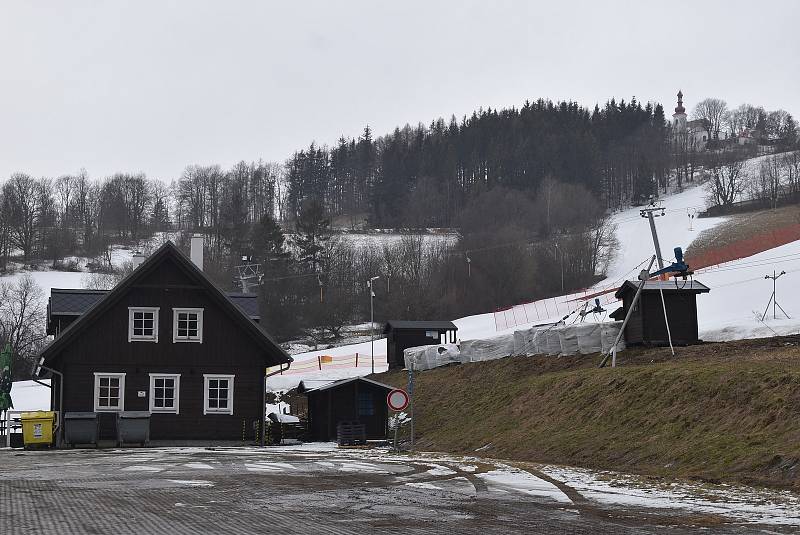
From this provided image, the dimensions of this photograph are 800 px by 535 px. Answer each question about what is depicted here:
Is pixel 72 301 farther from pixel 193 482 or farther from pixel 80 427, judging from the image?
pixel 193 482

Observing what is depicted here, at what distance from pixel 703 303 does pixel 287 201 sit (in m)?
119

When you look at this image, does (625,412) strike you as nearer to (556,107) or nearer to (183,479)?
(183,479)

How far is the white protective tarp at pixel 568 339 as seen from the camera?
40.8 m

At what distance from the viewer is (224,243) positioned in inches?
4633

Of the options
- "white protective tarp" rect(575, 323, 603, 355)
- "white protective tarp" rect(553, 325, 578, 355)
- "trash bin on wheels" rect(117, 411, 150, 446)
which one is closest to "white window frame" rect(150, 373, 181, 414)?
"trash bin on wheels" rect(117, 411, 150, 446)

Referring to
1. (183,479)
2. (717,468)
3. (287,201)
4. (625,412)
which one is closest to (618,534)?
(717,468)

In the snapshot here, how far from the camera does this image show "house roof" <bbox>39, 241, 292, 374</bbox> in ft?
131

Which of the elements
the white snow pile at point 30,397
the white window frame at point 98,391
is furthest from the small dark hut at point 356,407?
the white snow pile at point 30,397

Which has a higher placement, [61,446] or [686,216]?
[686,216]

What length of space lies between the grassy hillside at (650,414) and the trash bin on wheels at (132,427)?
9940 millimetres

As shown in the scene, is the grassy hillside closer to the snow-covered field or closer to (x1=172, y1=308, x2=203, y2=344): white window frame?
(x1=172, y1=308, x2=203, y2=344): white window frame

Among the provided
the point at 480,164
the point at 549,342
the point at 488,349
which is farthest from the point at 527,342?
the point at 480,164

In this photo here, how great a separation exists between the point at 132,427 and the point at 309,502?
22868 mm

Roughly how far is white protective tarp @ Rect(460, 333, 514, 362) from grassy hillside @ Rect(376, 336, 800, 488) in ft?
10.5
